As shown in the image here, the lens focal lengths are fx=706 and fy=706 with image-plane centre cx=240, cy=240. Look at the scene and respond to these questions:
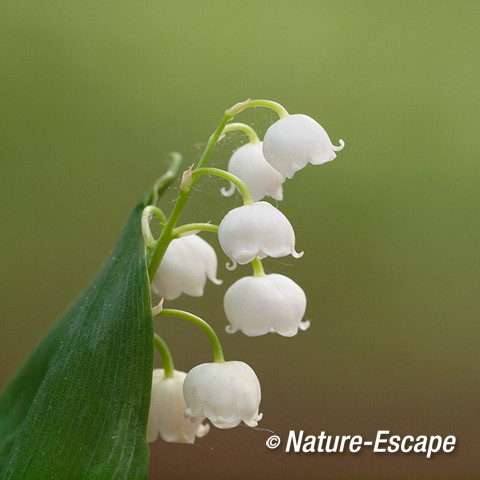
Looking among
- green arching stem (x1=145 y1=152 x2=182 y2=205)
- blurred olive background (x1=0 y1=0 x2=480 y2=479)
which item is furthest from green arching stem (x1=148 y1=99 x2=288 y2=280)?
blurred olive background (x1=0 y1=0 x2=480 y2=479)

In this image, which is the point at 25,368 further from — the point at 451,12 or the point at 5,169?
the point at 451,12

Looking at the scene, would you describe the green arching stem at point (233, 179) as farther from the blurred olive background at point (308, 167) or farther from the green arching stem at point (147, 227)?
the blurred olive background at point (308, 167)

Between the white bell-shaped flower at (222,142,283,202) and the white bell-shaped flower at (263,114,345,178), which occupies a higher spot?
the white bell-shaped flower at (222,142,283,202)

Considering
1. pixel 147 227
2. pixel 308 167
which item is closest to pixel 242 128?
pixel 147 227

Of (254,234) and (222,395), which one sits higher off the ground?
(254,234)

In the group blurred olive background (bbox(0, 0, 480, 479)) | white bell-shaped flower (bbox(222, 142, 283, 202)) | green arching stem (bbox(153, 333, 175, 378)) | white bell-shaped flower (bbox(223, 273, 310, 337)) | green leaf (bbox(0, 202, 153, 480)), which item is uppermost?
blurred olive background (bbox(0, 0, 480, 479))

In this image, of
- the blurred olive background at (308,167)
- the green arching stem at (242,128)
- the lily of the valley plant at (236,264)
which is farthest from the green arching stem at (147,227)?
the blurred olive background at (308,167)

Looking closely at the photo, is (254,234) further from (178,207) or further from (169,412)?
(169,412)

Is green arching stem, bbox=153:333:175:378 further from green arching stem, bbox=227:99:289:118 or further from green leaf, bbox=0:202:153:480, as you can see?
green arching stem, bbox=227:99:289:118

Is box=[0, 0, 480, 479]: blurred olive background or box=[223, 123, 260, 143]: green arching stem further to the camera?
box=[0, 0, 480, 479]: blurred olive background

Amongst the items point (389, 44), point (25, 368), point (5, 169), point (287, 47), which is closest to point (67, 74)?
point (5, 169)
